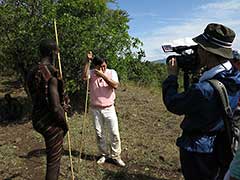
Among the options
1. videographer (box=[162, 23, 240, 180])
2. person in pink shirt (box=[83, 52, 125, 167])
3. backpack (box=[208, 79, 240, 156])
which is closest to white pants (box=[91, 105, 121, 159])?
person in pink shirt (box=[83, 52, 125, 167])

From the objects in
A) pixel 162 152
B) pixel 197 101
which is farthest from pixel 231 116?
pixel 162 152

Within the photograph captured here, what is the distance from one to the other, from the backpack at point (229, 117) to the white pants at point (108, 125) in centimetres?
298

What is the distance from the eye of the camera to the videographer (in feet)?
9.11

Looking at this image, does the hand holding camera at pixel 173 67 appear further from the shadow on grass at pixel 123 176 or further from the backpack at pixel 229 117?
the shadow on grass at pixel 123 176

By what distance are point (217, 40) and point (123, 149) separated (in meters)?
4.33

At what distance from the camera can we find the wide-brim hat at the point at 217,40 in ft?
9.11

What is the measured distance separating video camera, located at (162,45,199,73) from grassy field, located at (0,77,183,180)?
2.85 metres

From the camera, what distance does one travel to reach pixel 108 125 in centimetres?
574

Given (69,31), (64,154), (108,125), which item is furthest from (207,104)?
(69,31)

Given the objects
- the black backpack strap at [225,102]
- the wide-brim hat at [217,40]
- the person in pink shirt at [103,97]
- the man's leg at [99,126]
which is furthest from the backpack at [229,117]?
the man's leg at [99,126]

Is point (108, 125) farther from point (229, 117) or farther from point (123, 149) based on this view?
point (229, 117)

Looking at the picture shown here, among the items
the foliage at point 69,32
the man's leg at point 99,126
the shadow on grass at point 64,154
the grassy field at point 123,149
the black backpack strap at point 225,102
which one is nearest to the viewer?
the black backpack strap at point 225,102

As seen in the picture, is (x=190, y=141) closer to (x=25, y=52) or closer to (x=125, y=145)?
(x=125, y=145)

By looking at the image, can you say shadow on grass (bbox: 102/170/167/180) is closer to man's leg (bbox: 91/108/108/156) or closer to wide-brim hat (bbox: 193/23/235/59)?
man's leg (bbox: 91/108/108/156)
